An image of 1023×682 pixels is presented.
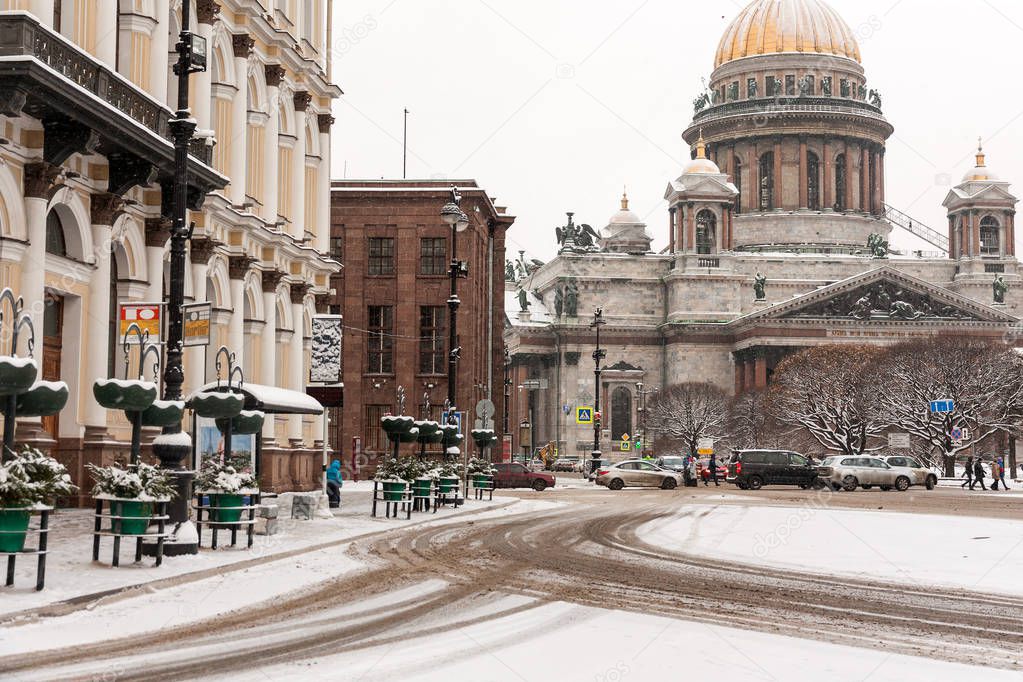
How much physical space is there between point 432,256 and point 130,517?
56.0 meters

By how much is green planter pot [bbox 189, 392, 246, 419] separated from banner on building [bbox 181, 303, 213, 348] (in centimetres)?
88

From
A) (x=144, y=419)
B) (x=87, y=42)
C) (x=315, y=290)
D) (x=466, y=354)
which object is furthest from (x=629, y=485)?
(x=144, y=419)

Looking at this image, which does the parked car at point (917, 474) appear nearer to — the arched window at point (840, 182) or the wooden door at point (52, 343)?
the wooden door at point (52, 343)

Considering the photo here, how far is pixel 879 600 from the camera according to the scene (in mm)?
16891

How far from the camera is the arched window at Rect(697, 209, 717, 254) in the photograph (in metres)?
136

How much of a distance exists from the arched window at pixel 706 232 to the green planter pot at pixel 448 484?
3928 inches

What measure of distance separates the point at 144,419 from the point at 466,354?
55070mm

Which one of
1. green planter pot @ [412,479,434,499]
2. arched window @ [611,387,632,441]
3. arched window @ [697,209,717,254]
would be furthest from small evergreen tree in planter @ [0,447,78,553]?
arched window @ [697,209,717,254]

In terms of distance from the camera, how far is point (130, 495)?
1806cm

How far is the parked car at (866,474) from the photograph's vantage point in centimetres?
6219

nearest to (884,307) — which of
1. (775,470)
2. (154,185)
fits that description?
(775,470)

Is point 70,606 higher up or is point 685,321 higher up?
point 685,321

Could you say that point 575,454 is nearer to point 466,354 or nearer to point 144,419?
point 466,354

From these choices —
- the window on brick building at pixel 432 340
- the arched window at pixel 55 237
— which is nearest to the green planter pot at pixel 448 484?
the arched window at pixel 55 237
